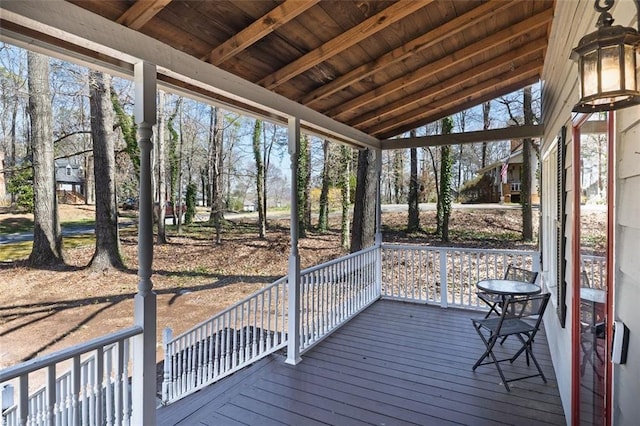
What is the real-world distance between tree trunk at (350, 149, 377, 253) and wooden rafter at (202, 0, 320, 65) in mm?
6033

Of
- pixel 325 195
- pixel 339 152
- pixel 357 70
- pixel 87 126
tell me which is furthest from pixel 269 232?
pixel 357 70

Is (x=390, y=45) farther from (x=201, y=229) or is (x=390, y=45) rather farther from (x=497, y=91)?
(x=201, y=229)

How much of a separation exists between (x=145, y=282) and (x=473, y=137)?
15.3 ft

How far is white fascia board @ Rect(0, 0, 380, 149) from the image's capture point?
1601 mm

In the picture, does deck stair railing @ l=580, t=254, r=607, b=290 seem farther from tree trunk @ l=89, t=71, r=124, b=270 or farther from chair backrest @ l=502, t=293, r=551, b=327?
tree trunk @ l=89, t=71, r=124, b=270

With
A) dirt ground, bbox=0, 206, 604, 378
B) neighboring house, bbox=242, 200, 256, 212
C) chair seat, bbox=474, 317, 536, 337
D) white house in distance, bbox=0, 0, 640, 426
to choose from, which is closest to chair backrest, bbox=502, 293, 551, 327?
chair seat, bbox=474, 317, 536, 337

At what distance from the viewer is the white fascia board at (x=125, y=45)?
1601 mm

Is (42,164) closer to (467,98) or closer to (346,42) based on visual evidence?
(346,42)

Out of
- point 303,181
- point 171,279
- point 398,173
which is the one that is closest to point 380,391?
point 171,279

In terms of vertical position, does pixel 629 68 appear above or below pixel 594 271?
above

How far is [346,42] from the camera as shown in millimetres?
2646

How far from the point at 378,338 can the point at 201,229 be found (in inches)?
427

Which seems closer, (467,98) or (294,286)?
(294,286)

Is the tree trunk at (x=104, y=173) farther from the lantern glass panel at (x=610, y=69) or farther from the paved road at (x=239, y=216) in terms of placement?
the lantern glass panel at (x=610, y=69)
